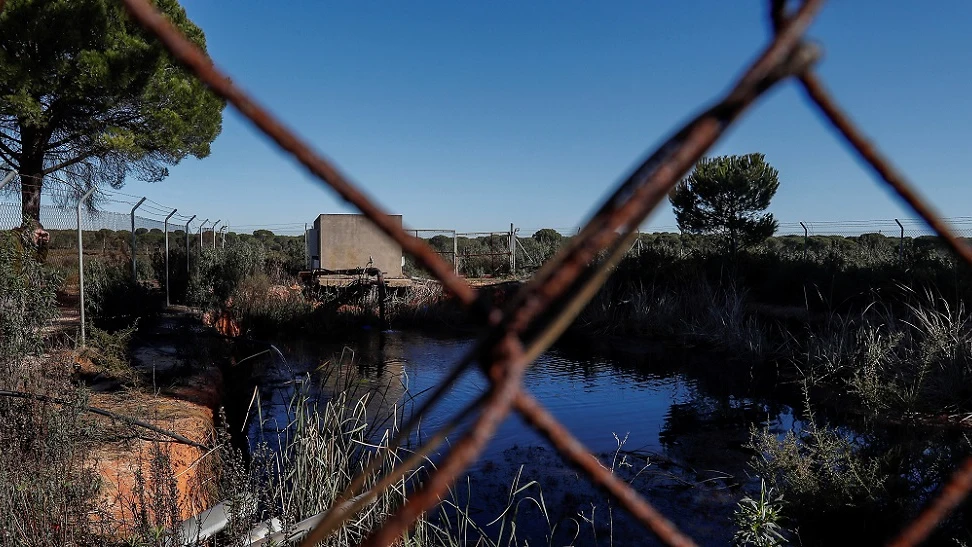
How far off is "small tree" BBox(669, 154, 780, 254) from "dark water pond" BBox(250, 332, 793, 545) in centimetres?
1545

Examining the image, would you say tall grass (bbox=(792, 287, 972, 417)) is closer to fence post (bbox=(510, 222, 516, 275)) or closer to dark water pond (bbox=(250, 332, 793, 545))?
dark water pond (bbox=(250, 332, 793, 545))

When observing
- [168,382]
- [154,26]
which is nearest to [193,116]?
[168,382]

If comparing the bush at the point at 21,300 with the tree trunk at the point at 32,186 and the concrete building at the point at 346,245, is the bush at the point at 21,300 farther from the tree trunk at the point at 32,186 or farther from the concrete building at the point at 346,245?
the concrete building at the point at 346,245

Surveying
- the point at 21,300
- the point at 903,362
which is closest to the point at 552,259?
the point at 21,300

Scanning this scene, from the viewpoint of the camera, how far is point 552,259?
10.5 inches

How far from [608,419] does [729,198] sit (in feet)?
64.5

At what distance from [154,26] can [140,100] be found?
1627 centimetres

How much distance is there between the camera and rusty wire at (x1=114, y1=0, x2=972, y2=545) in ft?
0.91

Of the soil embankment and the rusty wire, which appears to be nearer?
the rusty wire

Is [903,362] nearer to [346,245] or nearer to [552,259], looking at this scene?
[552,259]

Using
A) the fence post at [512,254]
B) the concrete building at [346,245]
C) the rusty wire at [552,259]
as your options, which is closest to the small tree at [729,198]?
the fence post at [512,254]

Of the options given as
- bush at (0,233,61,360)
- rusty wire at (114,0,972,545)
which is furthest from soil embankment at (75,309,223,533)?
rusty wire at (114,0,972,545)

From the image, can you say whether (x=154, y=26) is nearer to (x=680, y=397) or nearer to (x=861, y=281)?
(x=680, y=397)

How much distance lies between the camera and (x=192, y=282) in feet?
36.1
